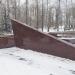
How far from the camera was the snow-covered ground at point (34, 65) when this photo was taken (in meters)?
2.78

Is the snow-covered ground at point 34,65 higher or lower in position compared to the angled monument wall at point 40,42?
lower

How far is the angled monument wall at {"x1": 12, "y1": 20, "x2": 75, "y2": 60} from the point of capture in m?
3.73

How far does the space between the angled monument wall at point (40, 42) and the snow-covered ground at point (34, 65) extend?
0.45ft

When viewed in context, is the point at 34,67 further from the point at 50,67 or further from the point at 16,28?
the point at 16,28

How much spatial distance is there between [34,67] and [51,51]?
1.04 m

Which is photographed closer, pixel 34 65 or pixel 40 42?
pixel 34 65

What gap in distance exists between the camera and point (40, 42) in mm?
4133

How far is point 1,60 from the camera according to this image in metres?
3.34

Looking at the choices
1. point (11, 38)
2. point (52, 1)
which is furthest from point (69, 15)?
point (11, 38)

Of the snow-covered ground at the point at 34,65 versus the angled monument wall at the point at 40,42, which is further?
the angled monument wall at the point at 40,42

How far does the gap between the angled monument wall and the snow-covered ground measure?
0.14 meters

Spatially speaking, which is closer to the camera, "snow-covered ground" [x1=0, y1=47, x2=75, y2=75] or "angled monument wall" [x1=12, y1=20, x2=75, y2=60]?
"snow-covered ground" [x1=0, y1=47, x2=75, y2=75]

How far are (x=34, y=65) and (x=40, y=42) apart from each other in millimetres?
1060

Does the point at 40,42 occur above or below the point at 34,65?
above
